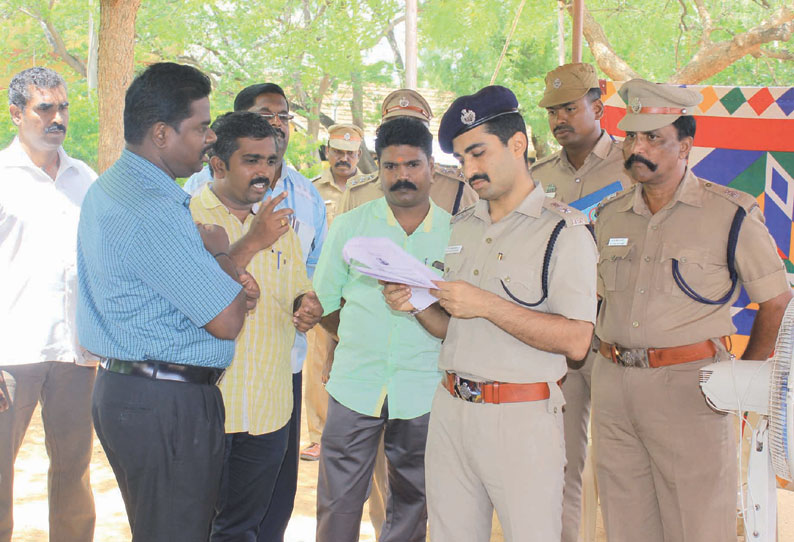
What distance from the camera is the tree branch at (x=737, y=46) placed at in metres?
10.5

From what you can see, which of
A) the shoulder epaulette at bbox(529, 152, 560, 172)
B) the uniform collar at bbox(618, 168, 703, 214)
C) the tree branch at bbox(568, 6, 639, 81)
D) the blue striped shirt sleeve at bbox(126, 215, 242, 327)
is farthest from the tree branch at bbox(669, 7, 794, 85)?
the blue striped shirt sleeve at bbox(126, 215, 242, 327)

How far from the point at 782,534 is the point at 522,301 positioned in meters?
3.25

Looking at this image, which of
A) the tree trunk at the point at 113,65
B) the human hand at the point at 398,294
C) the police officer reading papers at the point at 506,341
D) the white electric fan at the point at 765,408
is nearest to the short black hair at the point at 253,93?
the police officer reading papers at the point at 506,341

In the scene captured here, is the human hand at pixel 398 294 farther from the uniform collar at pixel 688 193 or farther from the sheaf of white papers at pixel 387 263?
the uniform collar at pixel 688 193

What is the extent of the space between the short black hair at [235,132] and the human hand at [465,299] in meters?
1.23

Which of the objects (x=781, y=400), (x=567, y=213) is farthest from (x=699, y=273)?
(x=781, y=400)

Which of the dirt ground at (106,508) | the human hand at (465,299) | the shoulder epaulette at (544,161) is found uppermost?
the shoulder epaulette at (544,161)

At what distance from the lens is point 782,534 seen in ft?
15.4

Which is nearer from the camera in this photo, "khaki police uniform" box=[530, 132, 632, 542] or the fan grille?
the fan grille

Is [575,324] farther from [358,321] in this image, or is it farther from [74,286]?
[74,286]

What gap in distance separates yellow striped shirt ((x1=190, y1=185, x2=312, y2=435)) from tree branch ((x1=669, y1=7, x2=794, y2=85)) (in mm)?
9577

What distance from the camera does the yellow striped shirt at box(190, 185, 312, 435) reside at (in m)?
3.10

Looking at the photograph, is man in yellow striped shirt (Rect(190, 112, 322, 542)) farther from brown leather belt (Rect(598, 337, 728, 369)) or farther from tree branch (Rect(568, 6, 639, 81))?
tree branch (Rect(568, 6, 639, 81))

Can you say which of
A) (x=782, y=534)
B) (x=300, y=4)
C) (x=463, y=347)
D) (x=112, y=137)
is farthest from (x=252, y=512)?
(x=300, y=4)
